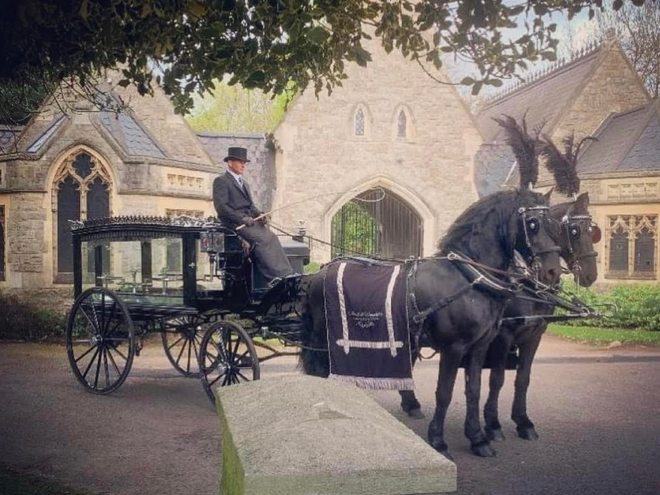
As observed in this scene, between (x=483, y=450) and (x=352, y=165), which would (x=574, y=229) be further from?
(x=352, y=165)

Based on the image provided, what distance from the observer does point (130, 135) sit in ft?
45.1

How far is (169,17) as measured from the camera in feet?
17.7

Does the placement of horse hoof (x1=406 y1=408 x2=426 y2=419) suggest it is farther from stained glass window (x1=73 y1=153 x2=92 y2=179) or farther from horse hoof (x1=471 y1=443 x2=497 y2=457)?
stained glass window (x1=73 y1=153 x2=92 y2=179)

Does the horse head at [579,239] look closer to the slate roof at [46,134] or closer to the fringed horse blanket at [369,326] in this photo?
the fringed horse blanket at [369,326]

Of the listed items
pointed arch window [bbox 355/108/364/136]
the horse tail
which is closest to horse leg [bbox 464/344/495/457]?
the horse tail

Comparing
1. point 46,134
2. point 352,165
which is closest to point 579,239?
point 46,134

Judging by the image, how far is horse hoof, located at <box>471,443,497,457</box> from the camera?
17.4ft

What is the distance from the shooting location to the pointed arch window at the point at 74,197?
42.0ft

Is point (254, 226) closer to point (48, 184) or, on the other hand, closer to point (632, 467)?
point (632, 467)

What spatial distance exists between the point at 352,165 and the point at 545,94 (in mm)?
8913

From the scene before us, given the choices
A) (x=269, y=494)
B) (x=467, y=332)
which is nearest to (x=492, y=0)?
(x=467, y=332)

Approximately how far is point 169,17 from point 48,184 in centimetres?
844

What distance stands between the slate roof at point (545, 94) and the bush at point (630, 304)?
584 cm

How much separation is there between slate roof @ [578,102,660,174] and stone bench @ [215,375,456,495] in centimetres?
1434
